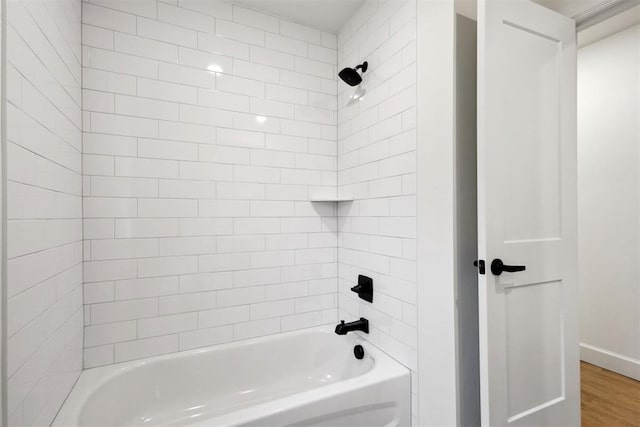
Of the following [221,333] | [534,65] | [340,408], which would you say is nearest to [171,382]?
[221,333]

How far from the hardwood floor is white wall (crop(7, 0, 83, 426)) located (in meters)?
2.75

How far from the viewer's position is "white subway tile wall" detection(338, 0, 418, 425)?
150 centimetres

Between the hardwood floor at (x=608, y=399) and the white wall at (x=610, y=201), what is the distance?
120 millimetres

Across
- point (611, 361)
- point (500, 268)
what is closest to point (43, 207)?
point (500, 268)

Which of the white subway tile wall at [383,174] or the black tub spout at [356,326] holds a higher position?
the white subway tile wall at [383,174]

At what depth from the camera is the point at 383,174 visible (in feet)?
5.53

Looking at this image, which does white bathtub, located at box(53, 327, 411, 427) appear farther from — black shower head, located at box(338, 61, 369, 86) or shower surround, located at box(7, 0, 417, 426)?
black shower head, located at box(338, 61, 369, 86)

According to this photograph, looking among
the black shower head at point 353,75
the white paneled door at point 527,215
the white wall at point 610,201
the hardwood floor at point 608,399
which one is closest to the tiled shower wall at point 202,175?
the black shower head at point 353,75

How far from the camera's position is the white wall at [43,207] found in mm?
854

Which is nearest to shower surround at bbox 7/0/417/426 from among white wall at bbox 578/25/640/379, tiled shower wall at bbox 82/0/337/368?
tiled shower wall at bbox 82/0/337/368

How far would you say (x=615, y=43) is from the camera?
7.55 feet

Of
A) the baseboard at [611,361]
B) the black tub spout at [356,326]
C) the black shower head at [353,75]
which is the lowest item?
the baseboard at [611,361]

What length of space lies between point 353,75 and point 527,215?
1210 mm

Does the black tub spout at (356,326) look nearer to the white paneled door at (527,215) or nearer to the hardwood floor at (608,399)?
the white paneled door at (527,215)
